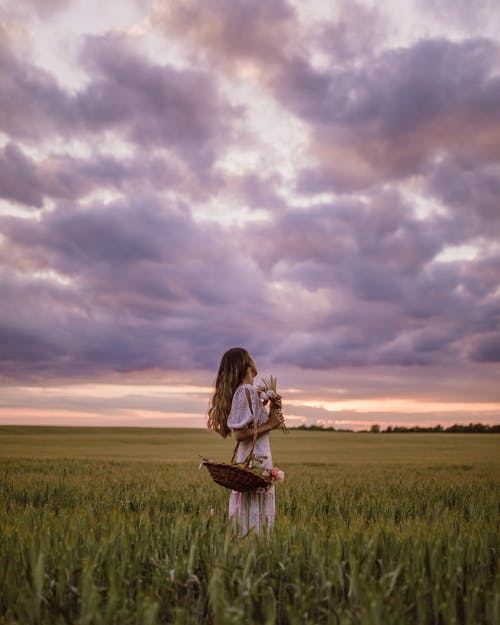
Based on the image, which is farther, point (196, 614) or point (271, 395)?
point (271, 395)

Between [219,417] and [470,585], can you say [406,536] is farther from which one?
[219,417]

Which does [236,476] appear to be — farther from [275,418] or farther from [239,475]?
[275,418]

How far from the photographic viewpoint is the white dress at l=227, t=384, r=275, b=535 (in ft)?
19.4

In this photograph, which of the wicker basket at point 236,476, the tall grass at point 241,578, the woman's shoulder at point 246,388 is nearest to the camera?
the tall grass at point 241,578

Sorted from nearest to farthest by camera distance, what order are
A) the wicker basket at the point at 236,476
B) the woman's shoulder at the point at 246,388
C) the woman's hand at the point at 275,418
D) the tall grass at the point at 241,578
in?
1. the tall grass at the point at 241,578
2. the wicker basket at the point at 236,476
3. the woman's hand at the point at 275,418
4. the woman's shoulder at the point at 246,388

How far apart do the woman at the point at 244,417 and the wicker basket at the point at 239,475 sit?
9.3 inches

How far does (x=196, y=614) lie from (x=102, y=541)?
3.57ft

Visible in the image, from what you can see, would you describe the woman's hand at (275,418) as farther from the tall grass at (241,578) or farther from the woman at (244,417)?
the tall grass at (241,578)

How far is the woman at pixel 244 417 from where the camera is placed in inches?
233

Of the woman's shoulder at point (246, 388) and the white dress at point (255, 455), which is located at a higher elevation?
the woman's shoulder at point (246, 388)

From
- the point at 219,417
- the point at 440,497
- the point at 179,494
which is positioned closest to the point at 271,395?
the point at 219,417

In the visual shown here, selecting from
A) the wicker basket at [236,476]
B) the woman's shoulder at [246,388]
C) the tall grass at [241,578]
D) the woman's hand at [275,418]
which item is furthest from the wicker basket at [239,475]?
the tall grass at [241,578]

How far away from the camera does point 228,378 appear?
6141mm

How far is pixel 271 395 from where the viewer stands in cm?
571
